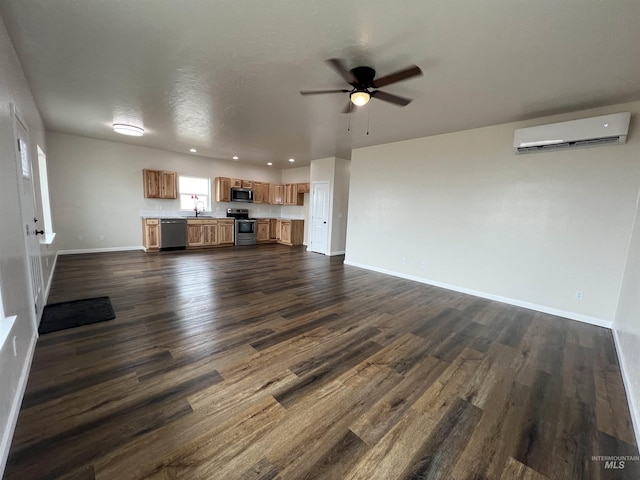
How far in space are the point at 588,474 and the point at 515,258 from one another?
3177mm

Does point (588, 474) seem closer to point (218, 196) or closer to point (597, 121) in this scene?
point (597, 121)

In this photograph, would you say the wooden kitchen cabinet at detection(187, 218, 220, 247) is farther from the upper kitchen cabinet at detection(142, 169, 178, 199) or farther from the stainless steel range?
the upper kitchen cabinet at detection(142, 169, 178, 199)

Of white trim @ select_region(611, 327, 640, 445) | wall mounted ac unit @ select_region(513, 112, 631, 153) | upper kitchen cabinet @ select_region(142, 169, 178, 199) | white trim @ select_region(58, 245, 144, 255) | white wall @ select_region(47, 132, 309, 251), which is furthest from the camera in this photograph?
upper kitchen cabinet @ select_region(142, 169, 178, 199)

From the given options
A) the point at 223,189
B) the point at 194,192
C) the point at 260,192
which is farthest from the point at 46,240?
the point at 260,192

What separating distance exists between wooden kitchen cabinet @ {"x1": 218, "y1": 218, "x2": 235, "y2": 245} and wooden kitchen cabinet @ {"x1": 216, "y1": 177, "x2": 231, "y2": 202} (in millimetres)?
704

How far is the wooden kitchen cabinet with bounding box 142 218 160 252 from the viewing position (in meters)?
6.81

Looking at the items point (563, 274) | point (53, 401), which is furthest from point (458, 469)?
point (563, 274)

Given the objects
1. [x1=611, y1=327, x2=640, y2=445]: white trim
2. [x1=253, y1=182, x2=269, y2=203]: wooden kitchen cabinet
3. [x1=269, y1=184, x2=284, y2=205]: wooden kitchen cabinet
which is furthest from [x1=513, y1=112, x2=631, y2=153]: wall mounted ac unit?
[x1=253, y1=182, x2=269, y2=203]: wooden kitchen cabinet

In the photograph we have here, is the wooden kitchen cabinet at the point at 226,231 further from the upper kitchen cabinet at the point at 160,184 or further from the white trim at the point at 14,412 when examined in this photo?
the white trim at the point at 14,412

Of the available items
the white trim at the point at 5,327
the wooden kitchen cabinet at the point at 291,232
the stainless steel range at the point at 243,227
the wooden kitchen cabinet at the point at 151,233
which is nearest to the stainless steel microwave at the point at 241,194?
the stainless steel range at the point at 243,227

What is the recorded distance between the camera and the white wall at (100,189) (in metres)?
5.98

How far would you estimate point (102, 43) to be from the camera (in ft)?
7.80

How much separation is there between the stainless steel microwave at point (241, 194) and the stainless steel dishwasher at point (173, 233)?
1.77 meters

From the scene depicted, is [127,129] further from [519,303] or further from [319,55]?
[519,303]
